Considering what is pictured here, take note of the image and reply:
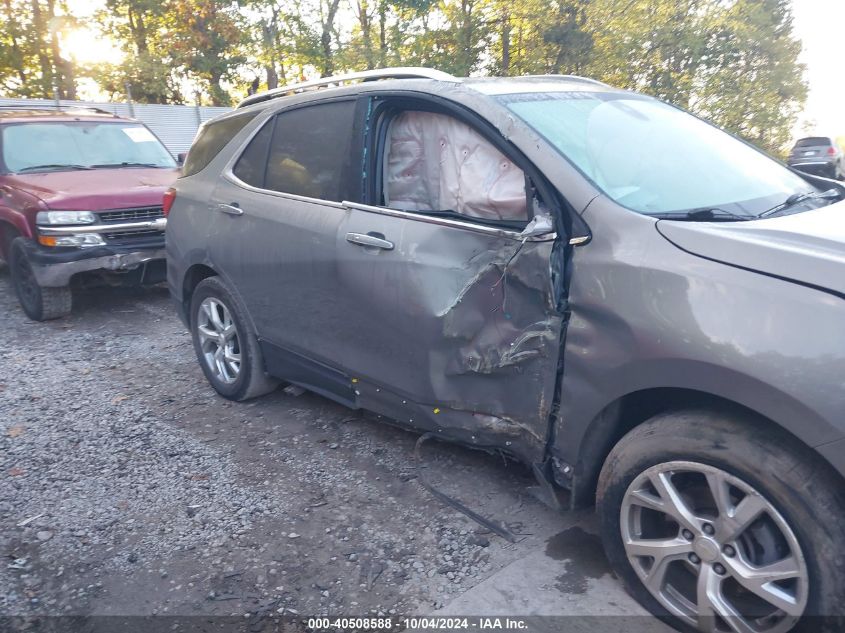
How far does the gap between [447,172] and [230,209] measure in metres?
1.52

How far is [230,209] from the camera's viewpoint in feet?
13.3

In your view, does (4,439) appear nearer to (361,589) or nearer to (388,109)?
(361,589)

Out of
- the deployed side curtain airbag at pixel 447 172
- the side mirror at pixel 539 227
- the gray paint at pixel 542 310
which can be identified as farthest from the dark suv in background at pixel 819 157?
the side mirror at pixel 539 227

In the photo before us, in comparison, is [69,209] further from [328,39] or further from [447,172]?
[328,39]

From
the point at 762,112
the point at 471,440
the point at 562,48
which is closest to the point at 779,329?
Answer: the point at 471,440

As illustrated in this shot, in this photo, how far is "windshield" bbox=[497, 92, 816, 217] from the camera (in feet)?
8.66

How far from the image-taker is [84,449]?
388 cm

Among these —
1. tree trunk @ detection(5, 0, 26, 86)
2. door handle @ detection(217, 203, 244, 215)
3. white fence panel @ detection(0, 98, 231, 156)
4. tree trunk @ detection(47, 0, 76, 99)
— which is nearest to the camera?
door handle @ detection(217, 203, 244, 215)

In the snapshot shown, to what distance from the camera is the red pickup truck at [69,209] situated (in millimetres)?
6008

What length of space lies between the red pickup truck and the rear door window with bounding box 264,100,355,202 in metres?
2.85

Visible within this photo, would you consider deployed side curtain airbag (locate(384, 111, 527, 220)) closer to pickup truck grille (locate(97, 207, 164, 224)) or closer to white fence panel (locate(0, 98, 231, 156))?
pickup truck grille (locate(97, 207, 164, 224))

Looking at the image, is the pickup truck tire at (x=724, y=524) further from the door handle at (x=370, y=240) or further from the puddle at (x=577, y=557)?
the door handle at (x=370, y=240)

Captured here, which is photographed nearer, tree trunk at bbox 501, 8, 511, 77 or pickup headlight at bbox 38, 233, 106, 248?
pickup headlight at bbox 38, 233, 106, 248

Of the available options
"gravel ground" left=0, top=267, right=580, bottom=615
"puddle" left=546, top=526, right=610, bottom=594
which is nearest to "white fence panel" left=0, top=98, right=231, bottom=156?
"gravel ground" left=0, top=267, right=580, bottom=615
